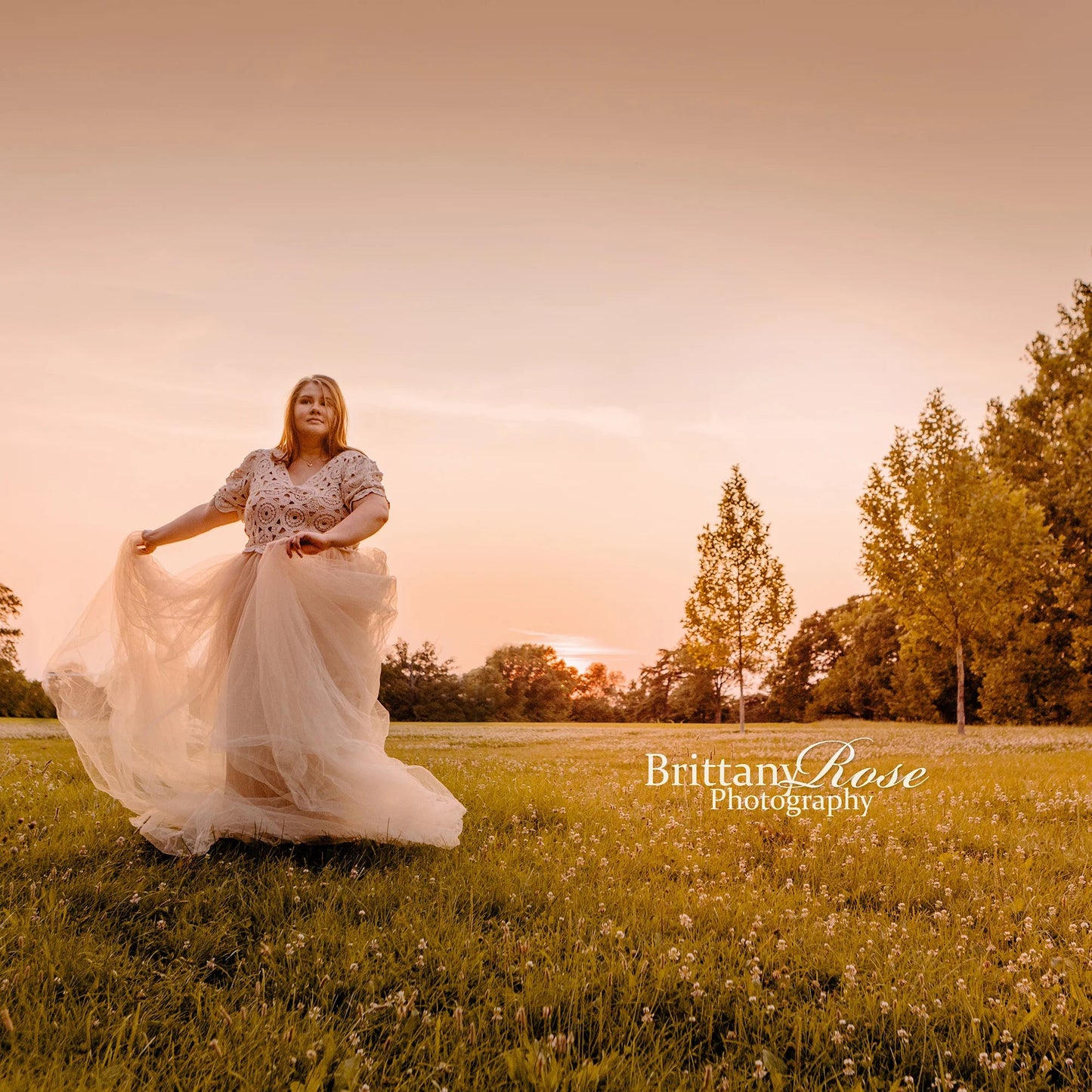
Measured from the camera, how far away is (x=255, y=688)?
249 inches

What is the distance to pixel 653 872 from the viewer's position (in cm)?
603

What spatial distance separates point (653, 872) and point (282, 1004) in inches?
130

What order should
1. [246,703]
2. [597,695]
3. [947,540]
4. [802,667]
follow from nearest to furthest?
[246,703] < [947,540] < [802,667] < [597,695]

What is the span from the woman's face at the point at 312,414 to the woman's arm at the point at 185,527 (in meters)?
1.10

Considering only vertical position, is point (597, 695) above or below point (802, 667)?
below

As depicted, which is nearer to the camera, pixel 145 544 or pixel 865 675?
pixel 145 544

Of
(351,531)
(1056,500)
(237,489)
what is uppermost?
(1056,500)

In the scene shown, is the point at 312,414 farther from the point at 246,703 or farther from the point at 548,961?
the point at 548,961

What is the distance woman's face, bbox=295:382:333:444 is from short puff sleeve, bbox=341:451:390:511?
51cm

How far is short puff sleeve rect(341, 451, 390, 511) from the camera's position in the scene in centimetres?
683

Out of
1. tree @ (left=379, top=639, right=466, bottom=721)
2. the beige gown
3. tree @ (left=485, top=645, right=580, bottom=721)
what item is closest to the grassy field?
the beige gown

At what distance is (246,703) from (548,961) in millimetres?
3550

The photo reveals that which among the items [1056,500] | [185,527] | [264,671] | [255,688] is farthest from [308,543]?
[1056,500]

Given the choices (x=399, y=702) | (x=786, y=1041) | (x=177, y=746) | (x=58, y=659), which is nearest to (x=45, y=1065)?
(x=786, y=1041)
